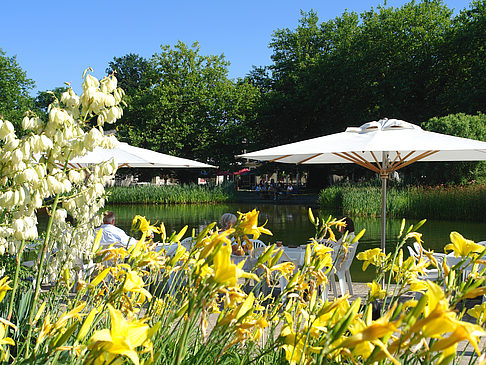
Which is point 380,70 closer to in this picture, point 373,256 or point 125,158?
point 125,158

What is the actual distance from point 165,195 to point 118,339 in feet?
80.9

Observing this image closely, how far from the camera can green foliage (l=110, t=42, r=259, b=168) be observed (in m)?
31.0

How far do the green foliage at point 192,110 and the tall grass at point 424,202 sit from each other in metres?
13.9

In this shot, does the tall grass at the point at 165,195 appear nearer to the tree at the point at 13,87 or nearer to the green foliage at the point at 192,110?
the green foliage at the point at 192,110

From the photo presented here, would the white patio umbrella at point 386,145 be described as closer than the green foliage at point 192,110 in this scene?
Yes

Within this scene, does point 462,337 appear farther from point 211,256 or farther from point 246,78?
point 246,78

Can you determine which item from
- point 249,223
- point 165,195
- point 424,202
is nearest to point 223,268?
point 249,223

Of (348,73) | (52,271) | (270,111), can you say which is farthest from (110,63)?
(52,271)

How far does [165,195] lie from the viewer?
25.1 m

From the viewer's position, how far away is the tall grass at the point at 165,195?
2478 cm

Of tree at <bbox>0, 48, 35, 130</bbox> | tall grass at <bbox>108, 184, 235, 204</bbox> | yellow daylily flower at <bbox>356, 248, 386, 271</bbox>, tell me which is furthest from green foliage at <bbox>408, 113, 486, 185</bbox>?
tree at <bbox>0, 48, 35, 130</bbox>

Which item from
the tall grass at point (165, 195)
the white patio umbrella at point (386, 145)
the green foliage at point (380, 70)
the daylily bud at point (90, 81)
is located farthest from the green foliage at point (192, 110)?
the daylily bud at point (90, 81)

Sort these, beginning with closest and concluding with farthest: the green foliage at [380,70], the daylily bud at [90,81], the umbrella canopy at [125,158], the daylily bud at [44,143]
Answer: the daylily bud at [44,143]
the daylily bud at [90,81]
the umbrella canopy at [125,158]
the green foliage at [380,70]

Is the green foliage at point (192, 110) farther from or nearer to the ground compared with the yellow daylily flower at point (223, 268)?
farther from the ground
